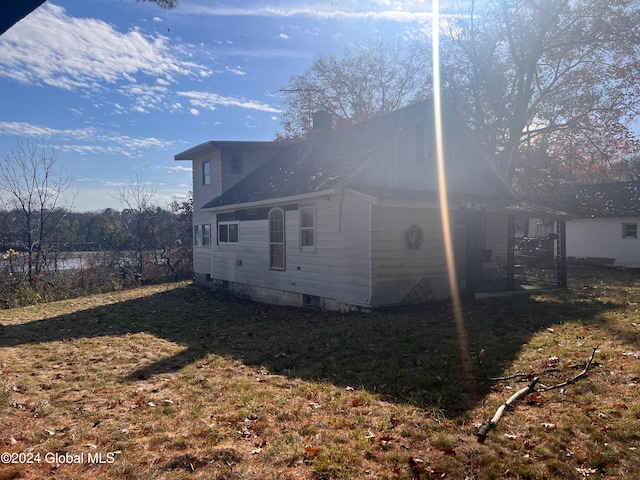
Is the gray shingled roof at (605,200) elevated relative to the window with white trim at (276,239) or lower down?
elevated

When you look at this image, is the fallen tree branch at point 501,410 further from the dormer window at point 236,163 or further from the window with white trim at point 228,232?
the dormer window at point 236,163

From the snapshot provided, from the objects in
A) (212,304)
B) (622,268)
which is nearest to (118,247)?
(212,304)

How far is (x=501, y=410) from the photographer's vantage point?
4.38m

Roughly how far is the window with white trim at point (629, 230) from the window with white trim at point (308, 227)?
2019 centimetres

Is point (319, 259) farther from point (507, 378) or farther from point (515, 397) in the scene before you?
point (515, 397)

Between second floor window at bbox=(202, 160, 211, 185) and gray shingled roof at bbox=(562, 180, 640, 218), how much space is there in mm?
20673

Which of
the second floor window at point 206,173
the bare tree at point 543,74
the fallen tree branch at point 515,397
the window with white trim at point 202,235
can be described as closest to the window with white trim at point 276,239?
the window with white trim at point 202,235

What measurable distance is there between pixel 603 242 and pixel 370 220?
20548mm

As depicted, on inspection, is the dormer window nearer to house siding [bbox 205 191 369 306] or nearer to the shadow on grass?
house siding [bbox 205 191 369 306]

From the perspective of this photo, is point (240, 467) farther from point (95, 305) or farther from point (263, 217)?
point (95, 305)

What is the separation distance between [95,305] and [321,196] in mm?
9160

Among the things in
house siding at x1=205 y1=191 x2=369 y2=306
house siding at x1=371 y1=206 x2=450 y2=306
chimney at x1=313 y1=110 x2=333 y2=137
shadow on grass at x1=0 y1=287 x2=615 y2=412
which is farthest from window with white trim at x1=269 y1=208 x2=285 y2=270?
chimney at x1=313 y1=110 x2=333 y2=137

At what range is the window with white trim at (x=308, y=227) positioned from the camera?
12.1m

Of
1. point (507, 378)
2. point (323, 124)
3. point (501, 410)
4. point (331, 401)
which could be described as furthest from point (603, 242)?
point (331, 401)
